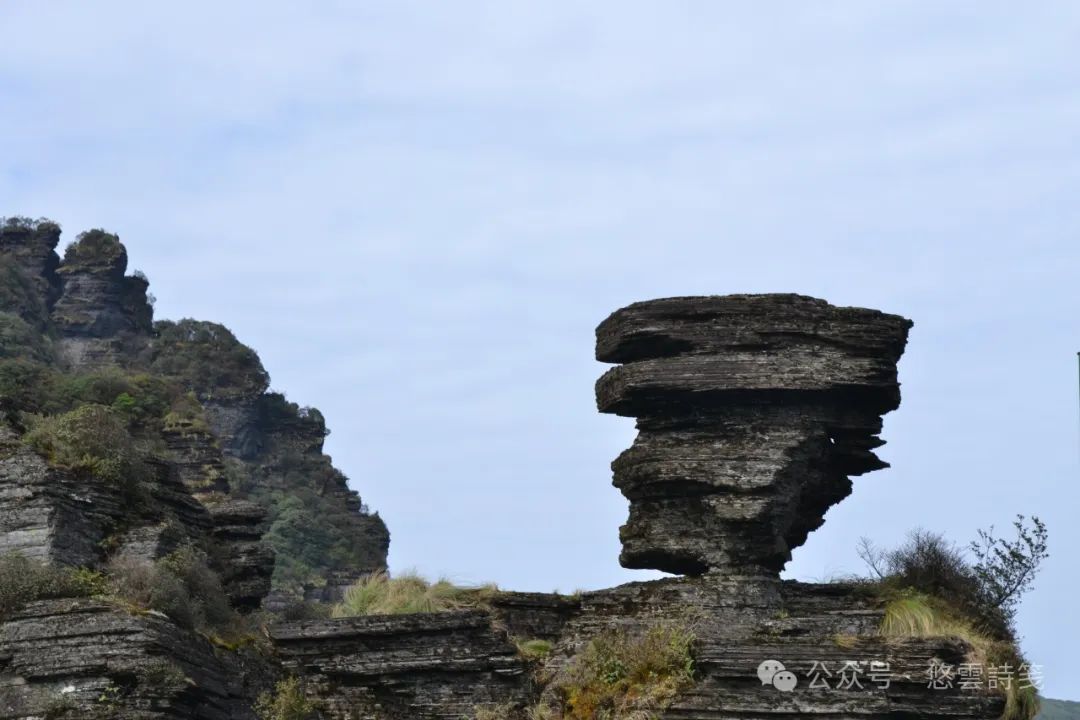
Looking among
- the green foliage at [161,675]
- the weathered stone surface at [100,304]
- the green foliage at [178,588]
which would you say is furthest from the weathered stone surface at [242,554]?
the weathered stone surface at [100,304]

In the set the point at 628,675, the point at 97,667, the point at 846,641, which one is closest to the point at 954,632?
the point at 846,641

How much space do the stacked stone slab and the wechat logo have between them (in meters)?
2.89

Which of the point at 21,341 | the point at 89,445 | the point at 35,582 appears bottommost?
the point at 35,582

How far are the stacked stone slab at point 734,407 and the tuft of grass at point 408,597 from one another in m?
3.47

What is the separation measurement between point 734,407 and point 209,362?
77276 mm

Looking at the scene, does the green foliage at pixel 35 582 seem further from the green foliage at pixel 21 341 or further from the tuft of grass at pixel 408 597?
the green foliage at pixel 21 341

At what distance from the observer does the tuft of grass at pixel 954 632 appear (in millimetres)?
23969

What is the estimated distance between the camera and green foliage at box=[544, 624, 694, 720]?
24438 mm

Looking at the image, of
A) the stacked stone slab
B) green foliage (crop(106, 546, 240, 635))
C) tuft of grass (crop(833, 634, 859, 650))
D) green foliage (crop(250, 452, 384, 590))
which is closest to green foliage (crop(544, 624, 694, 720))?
the stacked stone slab

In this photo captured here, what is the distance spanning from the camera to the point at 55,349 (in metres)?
89.8

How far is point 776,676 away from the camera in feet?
77.9

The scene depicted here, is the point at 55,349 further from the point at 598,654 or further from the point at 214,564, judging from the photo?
the point at 598,654

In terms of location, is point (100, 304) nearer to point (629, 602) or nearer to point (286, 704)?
point (286, 704)

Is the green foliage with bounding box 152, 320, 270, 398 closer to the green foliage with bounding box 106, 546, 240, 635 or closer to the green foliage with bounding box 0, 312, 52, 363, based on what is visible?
the green foliage with bounding box 0, 312, 52, 363
